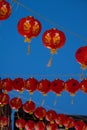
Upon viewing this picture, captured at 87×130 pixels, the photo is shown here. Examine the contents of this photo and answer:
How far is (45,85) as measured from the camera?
730cm

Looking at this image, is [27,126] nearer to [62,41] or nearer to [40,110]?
[40,110]

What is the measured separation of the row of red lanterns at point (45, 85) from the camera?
22.6ft

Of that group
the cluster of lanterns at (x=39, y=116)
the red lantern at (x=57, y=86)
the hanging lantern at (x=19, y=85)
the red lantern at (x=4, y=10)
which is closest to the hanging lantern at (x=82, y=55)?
the red lantern at (x=4, y=10)

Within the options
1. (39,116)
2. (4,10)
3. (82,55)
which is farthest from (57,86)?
(4,10)

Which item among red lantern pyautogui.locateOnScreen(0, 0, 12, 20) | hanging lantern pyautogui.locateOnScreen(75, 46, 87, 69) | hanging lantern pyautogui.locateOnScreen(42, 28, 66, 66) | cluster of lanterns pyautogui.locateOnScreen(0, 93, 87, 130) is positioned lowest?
cluster of lanterns pyautogui.locateOnScreen(0, 93, 87, 130)

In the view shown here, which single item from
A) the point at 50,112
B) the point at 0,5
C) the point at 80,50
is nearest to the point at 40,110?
the point at 50,112

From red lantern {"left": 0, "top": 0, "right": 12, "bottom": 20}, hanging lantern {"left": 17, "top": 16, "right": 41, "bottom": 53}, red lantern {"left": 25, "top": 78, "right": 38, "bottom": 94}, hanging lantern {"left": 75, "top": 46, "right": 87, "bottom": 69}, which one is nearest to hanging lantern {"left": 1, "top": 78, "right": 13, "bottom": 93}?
red lantern {"left": 25, "top": 78, "right": 38, "bottom": 94}

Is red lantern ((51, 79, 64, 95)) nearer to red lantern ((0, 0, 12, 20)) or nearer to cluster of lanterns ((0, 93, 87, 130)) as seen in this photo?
cluster of lanterns ((0, 93, 87, 130))

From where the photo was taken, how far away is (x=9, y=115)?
11375 millimetres

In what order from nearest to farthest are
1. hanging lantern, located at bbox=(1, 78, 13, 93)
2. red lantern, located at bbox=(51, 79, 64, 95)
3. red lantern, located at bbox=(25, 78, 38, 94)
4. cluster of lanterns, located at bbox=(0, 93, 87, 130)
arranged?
red lantern, located at bbox=(51, 79, 64, 95) → red lantern, located at bbox=(25, 78, 38, 94) → hanging lantern, located at bbox=(1, 78, 13, 93) → cluster of lanterns, located at bbox=(0, 93, 87, 130)

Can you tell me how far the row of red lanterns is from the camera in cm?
689

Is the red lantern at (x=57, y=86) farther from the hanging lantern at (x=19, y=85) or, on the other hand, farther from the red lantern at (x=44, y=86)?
the hanging lantern at (x=19, y=85)

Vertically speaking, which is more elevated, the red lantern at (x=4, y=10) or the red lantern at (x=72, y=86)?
the red lantern at (x=4, y=10)

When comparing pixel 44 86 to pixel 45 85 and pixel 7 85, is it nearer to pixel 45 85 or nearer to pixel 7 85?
pixel 45 85
